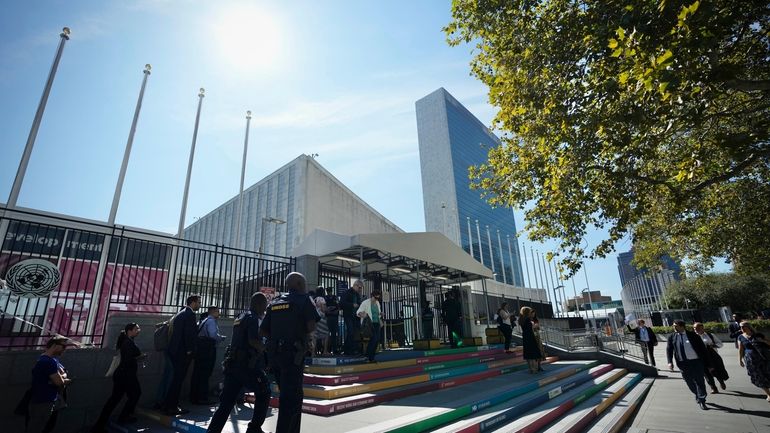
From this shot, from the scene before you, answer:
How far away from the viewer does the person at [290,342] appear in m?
3.64

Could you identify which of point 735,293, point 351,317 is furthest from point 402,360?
point 735,293

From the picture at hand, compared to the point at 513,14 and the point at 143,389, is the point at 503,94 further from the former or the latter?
the point at 143,389

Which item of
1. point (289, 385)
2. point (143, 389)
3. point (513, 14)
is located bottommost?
point (143, 389)

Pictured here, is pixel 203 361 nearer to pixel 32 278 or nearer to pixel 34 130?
pixel 32 278

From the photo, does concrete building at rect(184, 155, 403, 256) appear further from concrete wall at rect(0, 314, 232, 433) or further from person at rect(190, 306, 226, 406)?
person at rect(190, 306, 226, 406)

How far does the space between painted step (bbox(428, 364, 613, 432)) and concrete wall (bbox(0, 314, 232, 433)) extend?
16.4 ft

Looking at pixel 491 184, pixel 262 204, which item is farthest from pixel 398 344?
pixel 262 204

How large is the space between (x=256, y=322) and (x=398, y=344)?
949 cm

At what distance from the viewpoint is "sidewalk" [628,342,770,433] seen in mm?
5844

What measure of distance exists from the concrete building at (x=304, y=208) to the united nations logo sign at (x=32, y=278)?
2097 centimetres

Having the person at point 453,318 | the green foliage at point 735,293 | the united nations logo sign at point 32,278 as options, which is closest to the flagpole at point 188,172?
the united nations logo sign at point 32,278

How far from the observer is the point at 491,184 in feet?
36.6

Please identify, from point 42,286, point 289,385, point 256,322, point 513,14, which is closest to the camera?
point 289,385

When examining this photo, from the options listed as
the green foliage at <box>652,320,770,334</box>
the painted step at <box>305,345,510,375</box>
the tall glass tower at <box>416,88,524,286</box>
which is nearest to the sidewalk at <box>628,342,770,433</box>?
the painted step at <box>305,345,510,375</box>
